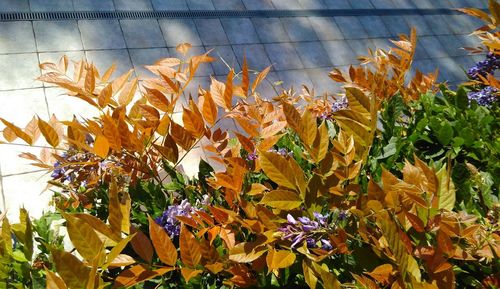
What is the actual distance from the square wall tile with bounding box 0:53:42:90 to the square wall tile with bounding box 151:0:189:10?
1327 millimetres

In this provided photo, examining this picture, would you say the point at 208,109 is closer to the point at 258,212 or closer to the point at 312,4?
the point at 258,212

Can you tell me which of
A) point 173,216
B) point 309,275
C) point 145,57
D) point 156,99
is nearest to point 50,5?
point 145,57

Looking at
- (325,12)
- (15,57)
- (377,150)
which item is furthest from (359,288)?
(325,12)

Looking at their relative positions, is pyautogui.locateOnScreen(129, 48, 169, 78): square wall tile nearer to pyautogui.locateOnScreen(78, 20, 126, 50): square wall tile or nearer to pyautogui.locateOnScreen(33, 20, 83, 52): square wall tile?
pyautogui.locateOnScreen(78, 20, 126, 50): square wall tile

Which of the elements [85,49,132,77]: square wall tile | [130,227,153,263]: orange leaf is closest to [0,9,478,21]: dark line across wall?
[85,49,132,77]: square wall tile

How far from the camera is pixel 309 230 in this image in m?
0.94

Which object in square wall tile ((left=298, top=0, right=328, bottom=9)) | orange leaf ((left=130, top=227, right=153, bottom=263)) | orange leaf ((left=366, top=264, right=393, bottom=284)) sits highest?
square wall tile ((left=298, top=0, right=328, bottom=9))

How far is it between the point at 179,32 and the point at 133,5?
0.56m

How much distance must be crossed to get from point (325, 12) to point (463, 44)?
1673 mm

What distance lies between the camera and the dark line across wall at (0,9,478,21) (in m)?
3.72

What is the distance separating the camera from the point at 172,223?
43.5 inches

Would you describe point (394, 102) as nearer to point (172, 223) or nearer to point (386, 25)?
point (172, 223)

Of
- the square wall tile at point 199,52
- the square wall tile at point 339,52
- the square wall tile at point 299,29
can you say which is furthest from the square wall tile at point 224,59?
the square wall tile at point 339,52

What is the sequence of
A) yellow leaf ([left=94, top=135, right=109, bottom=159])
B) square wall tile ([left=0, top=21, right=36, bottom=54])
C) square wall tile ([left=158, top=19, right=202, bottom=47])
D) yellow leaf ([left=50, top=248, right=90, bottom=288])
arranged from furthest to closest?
square wall tile ([left=158, top=19, right=202, bottom=47]) → square wall tile ([left=0, top=21, right=36, bottom=54]) → yellow leaf ([left=94, top=135, right=109, bottom=159]) → yellow leaf ([left=50, top=248, right=90, bottom=288])
